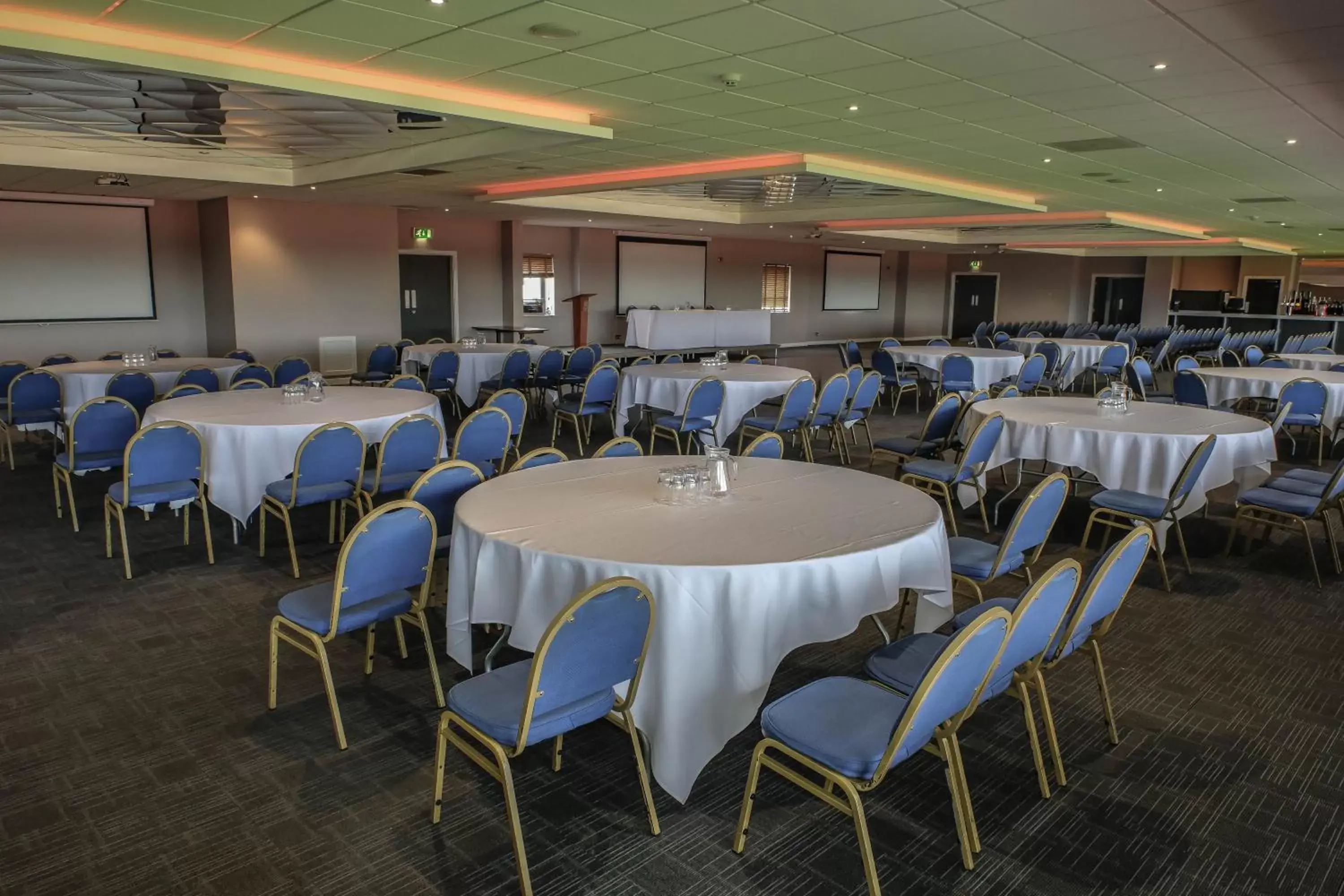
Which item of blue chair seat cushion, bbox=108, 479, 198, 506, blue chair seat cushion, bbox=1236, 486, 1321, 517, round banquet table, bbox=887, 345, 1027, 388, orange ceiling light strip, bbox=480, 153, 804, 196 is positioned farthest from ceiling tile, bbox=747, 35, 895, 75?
round banquet table, bbox=887, 345, 1027, 388

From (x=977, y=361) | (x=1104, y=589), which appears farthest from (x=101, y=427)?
(x=977, y=361)

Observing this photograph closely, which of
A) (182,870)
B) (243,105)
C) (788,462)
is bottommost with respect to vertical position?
(182,870)

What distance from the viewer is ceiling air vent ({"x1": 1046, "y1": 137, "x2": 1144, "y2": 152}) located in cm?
843

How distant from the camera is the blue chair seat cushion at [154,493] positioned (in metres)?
5.57

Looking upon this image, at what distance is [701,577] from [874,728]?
749 mm

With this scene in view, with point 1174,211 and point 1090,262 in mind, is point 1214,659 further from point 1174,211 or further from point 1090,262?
point 1090,262

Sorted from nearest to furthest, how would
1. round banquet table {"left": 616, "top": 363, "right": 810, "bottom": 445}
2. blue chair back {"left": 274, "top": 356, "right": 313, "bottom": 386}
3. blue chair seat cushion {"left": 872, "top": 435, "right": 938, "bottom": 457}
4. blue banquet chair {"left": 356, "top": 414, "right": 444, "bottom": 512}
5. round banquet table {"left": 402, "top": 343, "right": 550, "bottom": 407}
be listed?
blue banquet chair {"left": 356, "top": 414, "right": 444, "bottom": 512} → blue chair seat cushion {"left": 872, "top": 435, "right": 938, "bottom": 457} → round banquet table {"left": 616, "top": 363, "right": 810, "bottom": 445} → blue chair back {"left": 274, "top": 356, "right": 313, "bottom": 386} → round banquet table {"left": 402, "top": 343, "right": 550, "bottom": 407}

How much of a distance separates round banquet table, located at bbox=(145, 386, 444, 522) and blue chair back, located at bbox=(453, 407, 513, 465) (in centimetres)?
61

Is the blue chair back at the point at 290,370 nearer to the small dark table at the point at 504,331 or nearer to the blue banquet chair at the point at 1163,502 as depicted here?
the small dark table at the point at 504,331

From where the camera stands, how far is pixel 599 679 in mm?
2799

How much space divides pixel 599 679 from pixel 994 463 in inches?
196

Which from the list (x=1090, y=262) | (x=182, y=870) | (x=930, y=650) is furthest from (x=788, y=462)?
(x=1090, y=262)

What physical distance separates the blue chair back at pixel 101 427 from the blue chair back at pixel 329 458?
1.86 m

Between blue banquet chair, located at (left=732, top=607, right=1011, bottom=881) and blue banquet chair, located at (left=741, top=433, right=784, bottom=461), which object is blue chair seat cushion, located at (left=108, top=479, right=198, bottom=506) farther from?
blue banquet chair, located at (left=732, top=607, right=1011, bottom=881)
